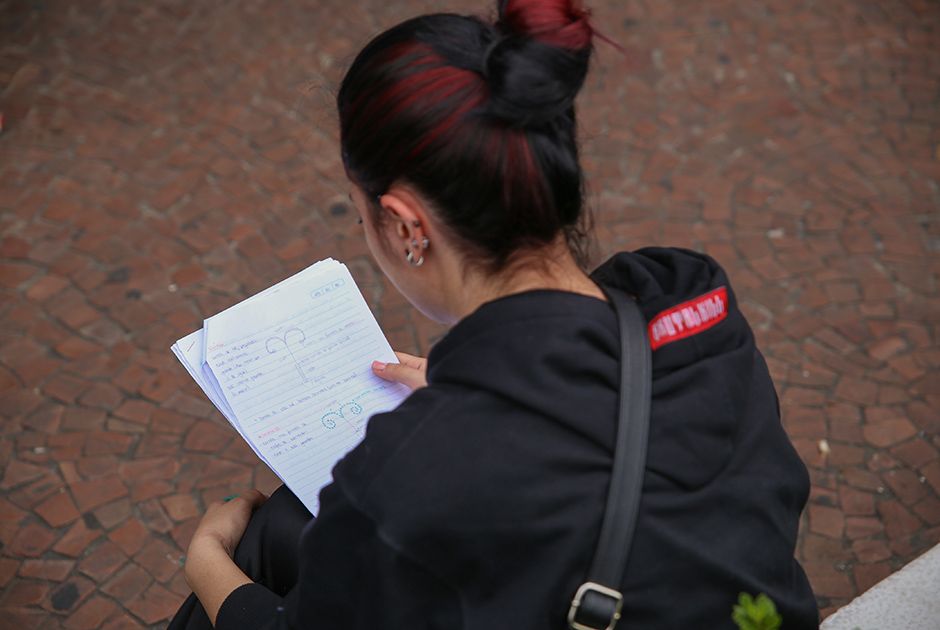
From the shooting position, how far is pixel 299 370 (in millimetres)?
1812

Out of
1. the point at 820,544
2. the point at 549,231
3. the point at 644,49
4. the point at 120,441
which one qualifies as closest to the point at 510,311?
the point at 549,231

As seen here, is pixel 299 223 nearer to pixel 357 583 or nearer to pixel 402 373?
pixel 402 373

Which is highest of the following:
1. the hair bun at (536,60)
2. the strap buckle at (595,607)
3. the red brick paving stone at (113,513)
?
the hair bun at (536,60)

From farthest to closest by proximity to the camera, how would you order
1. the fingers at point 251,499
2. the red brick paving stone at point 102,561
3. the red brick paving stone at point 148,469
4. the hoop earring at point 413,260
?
the red brick paving stone at point 148,469
the red brick paving stone at point 102,561
the fingers at point 251,499
the hoop earring at point 413,260

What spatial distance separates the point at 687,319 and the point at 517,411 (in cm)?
30

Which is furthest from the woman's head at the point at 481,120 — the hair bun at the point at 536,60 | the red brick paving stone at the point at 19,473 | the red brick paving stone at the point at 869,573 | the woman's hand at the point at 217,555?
the red brick paving stone at the point at 19,473

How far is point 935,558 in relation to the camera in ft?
8.27

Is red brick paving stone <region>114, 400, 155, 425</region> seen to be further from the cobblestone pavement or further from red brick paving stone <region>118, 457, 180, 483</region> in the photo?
red brick paving stone <region>118, 457, 180, 483</region>

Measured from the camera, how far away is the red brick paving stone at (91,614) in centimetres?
275

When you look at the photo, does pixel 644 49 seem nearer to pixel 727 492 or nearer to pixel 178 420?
pixel 178 420

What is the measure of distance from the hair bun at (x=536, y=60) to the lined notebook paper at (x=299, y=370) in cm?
58

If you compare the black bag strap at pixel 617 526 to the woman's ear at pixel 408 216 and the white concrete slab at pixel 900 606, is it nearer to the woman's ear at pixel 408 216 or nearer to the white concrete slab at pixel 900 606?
the woman's ear at pixel 408 216

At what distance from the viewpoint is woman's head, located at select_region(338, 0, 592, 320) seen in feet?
4.40

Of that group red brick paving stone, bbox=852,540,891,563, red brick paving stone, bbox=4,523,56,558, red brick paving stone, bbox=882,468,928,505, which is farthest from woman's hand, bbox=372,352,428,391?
red brick paving stone, bbox=882,468,928,505
